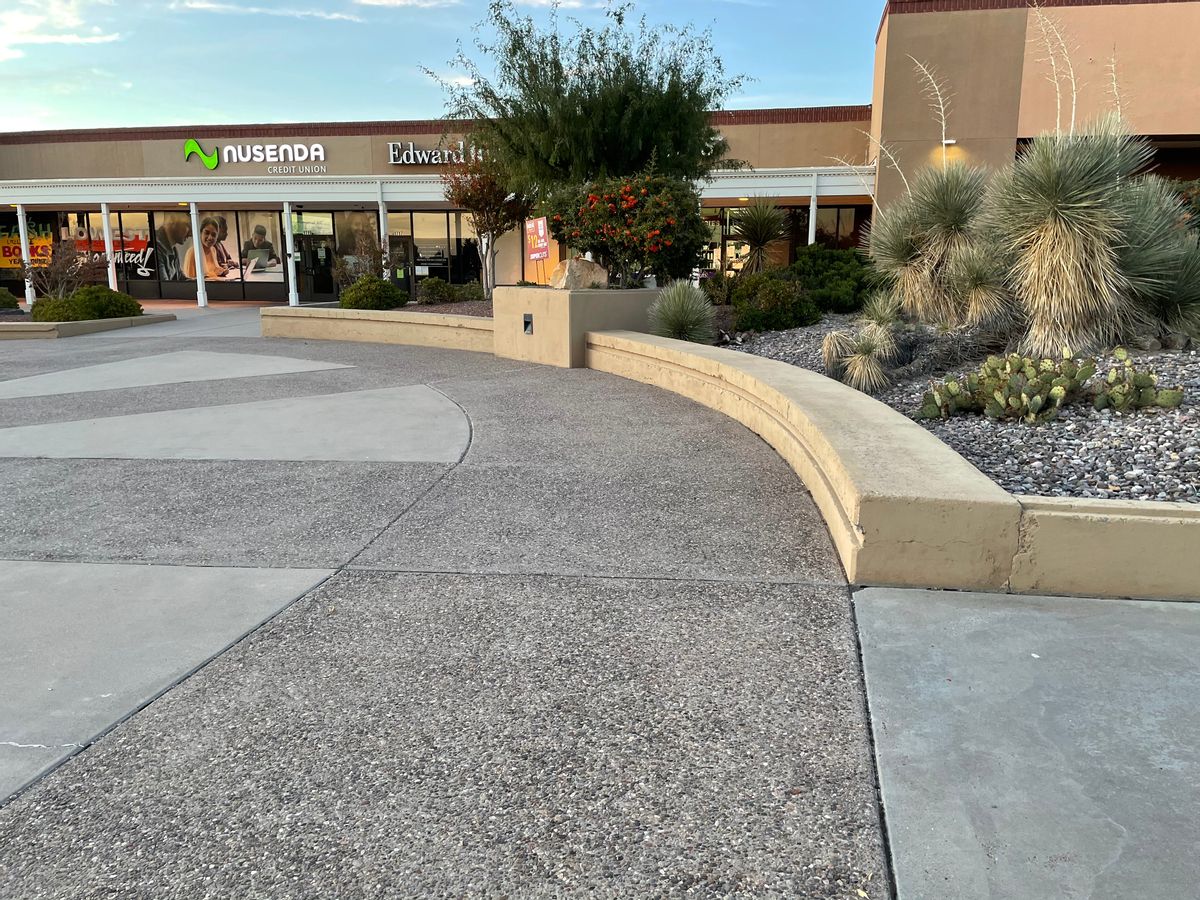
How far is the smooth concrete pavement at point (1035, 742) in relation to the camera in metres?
2.41

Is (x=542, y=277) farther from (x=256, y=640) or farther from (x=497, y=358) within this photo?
(x=256, y=640)

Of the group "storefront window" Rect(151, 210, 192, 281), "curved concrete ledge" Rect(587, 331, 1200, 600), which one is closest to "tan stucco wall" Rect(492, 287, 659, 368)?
"curved concrete ledge" Rect(587, 331, 1200, 600)

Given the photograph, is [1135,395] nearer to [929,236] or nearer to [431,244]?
[929,236]

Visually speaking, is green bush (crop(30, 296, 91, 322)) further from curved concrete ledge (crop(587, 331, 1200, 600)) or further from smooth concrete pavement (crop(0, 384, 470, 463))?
curved concrete ledge (crop(587, 331, 1200, 600))

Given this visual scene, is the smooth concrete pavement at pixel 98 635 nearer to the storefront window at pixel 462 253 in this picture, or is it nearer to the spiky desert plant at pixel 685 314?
the spiky desert plant at pixel 685 314

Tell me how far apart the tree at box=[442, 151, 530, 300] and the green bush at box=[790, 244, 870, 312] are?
719 cm

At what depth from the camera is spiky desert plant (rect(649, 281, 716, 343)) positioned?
36.4ft

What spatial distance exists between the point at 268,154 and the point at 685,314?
74.3ft

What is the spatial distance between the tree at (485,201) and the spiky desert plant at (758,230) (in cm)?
555

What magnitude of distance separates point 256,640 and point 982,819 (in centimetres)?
283

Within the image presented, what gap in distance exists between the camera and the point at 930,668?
3.47 meters

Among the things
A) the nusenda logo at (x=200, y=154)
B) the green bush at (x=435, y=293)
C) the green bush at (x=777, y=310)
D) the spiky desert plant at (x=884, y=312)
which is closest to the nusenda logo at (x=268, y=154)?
the nusenda logo at (x=200, y=154)

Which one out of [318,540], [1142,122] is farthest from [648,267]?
[1142,122]

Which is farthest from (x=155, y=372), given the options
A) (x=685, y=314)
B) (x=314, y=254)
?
(x=314, y=254)
